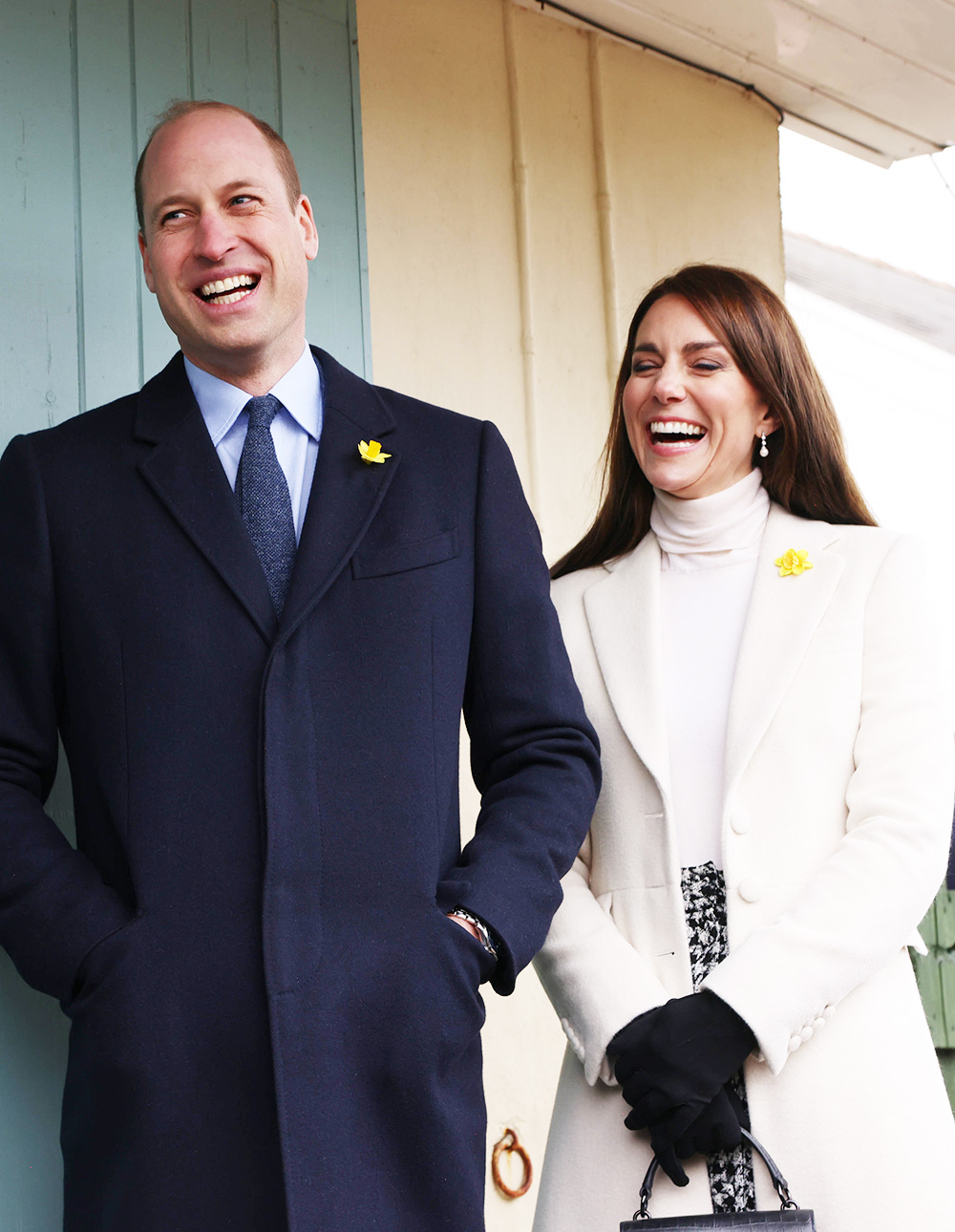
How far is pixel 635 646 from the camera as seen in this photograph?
8.16ft

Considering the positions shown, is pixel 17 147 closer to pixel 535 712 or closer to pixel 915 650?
pixel 535 712

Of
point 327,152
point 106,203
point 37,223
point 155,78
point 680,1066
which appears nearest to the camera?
point 680,1066

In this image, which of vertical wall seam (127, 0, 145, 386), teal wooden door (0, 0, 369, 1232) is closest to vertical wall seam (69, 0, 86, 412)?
teal wooden door (0, 0, 369, 1232)

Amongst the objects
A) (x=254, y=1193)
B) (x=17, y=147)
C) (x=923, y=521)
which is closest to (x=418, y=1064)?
(x=254, y=1193)

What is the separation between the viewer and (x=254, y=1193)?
6.07ft

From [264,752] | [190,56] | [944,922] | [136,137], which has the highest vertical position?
[190,56]

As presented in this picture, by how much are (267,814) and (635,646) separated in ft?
2.64

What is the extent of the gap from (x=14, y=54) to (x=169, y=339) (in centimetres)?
57

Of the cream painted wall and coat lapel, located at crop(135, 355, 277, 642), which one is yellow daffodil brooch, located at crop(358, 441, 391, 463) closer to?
coat lapel, located at crop(135, 355, 277, 642)

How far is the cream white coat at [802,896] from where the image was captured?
216cm

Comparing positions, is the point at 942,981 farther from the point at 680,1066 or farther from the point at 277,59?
the point at 277,59

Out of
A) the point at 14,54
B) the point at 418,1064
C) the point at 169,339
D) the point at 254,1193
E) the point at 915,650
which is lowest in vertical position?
the point at 254,1193

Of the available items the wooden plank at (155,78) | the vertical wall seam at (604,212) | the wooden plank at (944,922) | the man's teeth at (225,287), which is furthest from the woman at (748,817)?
the wooden plank at (944,922)

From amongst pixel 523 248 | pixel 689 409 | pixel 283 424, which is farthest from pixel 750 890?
pixel 523 248
